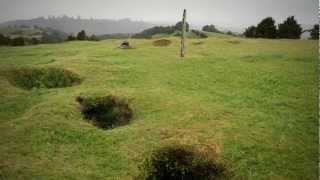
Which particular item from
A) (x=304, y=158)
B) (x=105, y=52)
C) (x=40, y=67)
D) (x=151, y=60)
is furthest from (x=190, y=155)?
(x=105, y=52)

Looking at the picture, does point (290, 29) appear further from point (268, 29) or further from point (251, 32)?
point (251, 32)

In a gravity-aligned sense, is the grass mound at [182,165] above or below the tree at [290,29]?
below

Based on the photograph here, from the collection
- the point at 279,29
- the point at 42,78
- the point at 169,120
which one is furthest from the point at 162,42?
the point at 169,120

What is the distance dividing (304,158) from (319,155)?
826 millimetres

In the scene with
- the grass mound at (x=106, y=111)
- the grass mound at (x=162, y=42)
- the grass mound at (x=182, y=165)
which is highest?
the grass mound at (x=162, y=42)

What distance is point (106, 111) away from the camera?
80.5ft

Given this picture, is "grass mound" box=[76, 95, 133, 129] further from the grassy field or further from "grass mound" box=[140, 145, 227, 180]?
"grass mound" box=[140, 145, 227, 180]

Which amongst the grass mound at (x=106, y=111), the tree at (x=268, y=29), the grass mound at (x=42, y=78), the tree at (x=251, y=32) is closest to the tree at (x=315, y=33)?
the tree at (x=268, y=29)

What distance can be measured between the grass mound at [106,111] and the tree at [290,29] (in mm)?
56063

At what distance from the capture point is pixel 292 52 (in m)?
44.1

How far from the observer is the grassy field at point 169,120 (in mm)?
16719

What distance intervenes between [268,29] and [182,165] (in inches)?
2466

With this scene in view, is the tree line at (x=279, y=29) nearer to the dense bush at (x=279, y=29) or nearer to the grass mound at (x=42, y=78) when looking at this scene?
the dense bush at (x=279, y=29)

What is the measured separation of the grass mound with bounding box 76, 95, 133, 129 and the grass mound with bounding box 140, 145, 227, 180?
5.19 m
